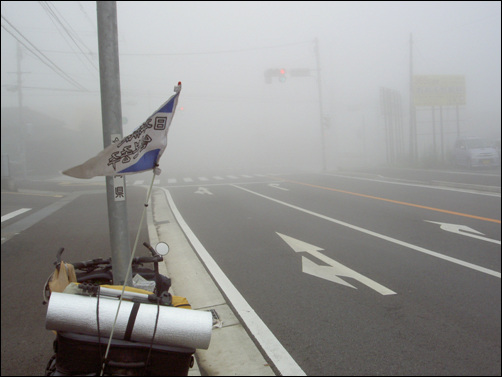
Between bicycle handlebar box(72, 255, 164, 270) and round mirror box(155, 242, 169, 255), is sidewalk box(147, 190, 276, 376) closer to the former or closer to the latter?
bicycle handlebar box(72, 255, 164, 270)

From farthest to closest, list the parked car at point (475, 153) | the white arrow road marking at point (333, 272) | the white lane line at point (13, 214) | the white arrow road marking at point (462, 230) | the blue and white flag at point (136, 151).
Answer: the parked car at point (475, 153) < the white arrow road marking at point (462, 230) < the white arrow road marking at point (333, 272) < the white lane line at point (13, 214) < the blue and white flag at point (136, 151)

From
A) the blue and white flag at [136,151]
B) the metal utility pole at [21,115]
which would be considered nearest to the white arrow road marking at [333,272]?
the metal utility pole at [21,115]

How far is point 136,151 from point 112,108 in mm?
576

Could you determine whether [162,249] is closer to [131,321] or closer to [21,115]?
[131,321]

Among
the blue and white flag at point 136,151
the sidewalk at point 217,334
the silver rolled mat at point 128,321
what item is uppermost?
the blue and white flag at point 136,151

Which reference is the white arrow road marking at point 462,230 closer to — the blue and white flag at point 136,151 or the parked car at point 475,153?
the blue and white flag at point 136,151

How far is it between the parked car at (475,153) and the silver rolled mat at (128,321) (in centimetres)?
2870

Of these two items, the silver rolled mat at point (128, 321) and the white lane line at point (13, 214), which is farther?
the white lane line at point (13, 214)

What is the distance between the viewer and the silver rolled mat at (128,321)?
1235mm

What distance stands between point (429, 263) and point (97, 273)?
6763 mm

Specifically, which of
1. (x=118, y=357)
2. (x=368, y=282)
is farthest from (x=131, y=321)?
(x=368, y=282)

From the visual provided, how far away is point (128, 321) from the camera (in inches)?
48.4

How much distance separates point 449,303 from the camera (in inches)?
229

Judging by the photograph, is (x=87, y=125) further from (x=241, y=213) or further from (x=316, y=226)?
(x=241, y=213)
